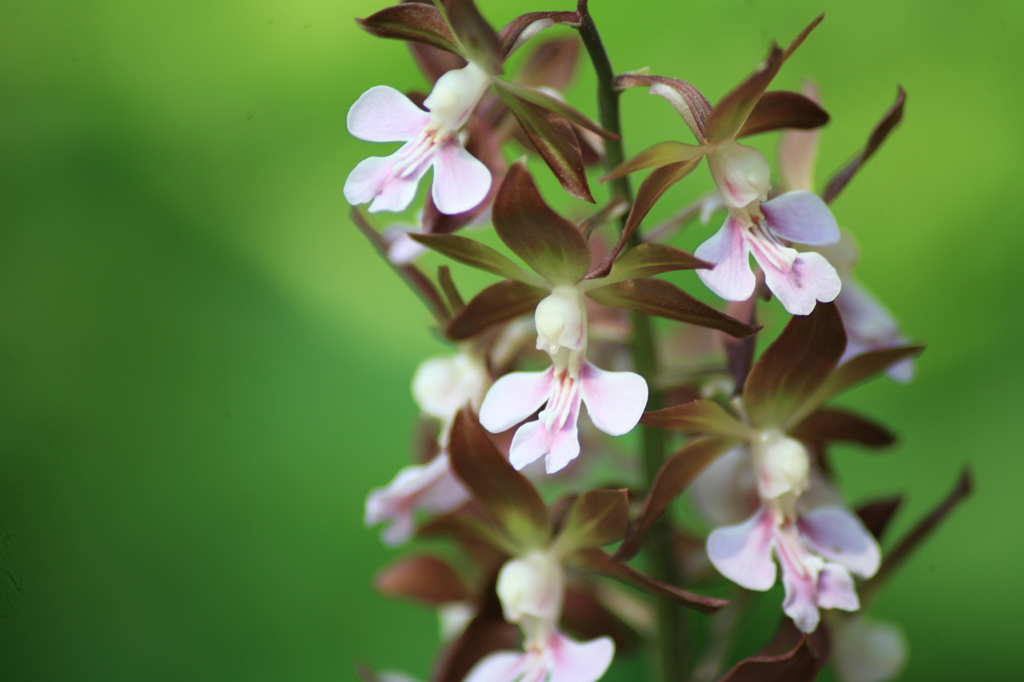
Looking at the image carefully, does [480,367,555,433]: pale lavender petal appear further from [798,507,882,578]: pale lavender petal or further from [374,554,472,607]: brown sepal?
[374,554,472,607]: brown sepal

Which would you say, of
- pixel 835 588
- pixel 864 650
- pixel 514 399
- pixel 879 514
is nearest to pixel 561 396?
pixel 514 399

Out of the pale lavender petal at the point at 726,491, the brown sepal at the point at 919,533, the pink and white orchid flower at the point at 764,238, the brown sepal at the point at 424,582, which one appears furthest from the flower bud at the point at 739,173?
the brown sepal at the point at 424,582

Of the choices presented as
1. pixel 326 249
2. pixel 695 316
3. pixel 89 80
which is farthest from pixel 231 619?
pixel 695 316

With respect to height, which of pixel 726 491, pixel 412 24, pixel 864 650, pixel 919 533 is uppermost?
pixel 412 24

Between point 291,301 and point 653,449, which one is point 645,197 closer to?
point 653,449

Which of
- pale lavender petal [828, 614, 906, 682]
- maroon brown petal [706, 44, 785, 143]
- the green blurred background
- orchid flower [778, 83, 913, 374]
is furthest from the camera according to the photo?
the green blurred background

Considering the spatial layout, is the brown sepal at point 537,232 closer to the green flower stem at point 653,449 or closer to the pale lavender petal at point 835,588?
the green flower stem at point 653,449

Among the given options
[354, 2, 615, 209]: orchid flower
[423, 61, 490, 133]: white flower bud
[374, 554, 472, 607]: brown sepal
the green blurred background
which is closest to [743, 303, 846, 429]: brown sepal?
[354, 2, 615, 209]: orchid flower
